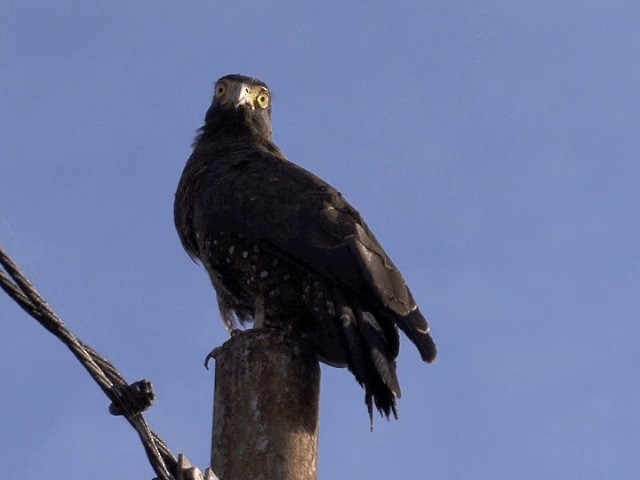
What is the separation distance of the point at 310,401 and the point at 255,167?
2906 millimetres

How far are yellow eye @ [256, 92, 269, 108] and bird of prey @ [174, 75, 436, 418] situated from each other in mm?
1091

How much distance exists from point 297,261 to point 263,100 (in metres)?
3.05

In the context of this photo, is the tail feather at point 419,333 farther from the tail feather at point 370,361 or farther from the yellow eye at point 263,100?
the yellow eye at point 263,100

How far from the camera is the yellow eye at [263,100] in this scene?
10.2 metres

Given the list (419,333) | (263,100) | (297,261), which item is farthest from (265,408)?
(263,100)

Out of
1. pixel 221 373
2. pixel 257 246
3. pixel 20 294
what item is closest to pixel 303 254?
pixel 257 246

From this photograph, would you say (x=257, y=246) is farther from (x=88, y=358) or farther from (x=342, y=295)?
(x=88, y=358)

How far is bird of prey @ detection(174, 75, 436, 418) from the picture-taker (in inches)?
264

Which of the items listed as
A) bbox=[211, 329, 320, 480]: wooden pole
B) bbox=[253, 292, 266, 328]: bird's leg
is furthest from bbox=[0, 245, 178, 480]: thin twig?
bbox=[253, 292, 266, 328]: bird's leg

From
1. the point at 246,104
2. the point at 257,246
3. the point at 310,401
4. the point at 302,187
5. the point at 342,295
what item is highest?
the point at 246,104

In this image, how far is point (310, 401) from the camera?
576 cm

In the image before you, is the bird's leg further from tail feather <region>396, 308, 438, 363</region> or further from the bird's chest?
tail feather <region>396, 308, 438, 363</region>

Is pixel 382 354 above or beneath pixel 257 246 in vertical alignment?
beneath

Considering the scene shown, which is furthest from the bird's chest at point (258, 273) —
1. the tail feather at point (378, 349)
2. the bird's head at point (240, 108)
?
the bird's head at point (240, 108)
